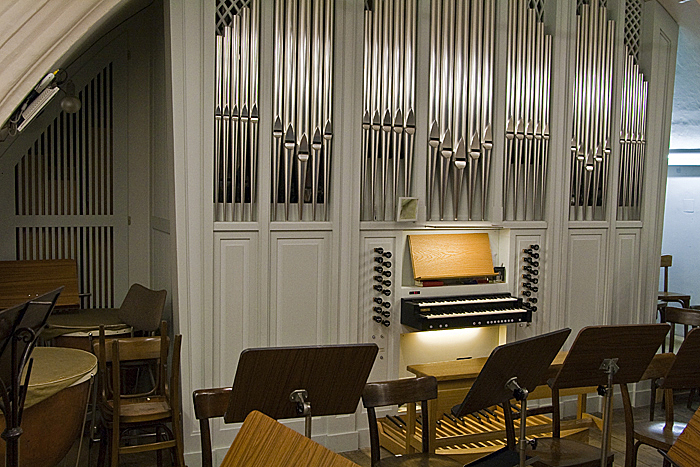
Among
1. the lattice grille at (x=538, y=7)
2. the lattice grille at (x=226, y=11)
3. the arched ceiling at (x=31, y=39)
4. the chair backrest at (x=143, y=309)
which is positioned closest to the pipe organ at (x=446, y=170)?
the lattice grille at (x=538, y=7)

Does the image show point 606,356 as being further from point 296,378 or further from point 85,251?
point 85,251

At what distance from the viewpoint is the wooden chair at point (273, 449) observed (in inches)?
73.2

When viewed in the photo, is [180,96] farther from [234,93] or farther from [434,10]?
[434,10]

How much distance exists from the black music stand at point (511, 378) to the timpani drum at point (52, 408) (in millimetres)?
2032

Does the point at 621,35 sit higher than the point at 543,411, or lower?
higher

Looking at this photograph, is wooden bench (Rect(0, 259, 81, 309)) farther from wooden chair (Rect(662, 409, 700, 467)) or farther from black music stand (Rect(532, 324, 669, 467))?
wooden chair (Rect(662, 409, 700, 467))

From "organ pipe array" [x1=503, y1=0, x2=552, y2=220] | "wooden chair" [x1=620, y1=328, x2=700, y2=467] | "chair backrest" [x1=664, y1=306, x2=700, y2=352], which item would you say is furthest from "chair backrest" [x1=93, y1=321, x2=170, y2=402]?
"chair backrest" [x1=664, y1=306, x2=700, y2=352]

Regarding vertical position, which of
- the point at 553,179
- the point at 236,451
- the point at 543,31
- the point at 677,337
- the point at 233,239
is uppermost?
the point at 543,31

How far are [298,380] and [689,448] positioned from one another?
151 centimetres

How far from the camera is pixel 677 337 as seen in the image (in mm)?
10000

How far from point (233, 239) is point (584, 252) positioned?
10.9ft

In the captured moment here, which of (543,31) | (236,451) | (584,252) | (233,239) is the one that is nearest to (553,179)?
(584,252)

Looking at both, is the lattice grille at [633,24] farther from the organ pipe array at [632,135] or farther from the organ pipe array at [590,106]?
the organ pipe array at [590,106]

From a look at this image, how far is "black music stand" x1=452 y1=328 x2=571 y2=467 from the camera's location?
2.90 m
